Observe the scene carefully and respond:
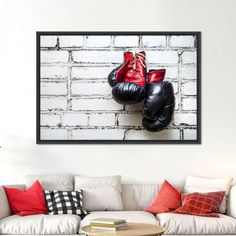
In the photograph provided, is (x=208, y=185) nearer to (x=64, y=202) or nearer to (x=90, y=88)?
(x=64, y=202)

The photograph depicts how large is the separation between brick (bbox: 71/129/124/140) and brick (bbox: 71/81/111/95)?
1.32 feet

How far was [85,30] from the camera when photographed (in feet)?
22.8

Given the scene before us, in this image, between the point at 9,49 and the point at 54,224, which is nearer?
the point at 54,224

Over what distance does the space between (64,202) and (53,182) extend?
361 millimetres

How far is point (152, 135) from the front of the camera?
6.92m

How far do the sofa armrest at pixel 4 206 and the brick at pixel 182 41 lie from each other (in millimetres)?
2343

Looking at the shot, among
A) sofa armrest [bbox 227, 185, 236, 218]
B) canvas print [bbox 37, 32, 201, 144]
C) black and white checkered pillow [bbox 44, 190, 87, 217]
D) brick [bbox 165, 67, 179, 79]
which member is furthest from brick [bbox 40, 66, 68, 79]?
sofa armrest [bbox 227, 185, 236, 218]

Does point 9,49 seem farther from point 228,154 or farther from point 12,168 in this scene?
point 228,154

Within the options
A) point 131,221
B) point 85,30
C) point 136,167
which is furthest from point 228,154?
point 85,30

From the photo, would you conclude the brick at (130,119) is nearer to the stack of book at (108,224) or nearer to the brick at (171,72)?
the brick at (171,72)

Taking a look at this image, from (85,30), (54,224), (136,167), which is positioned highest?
(85,30)

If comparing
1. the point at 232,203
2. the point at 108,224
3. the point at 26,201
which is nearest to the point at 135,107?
the point at 232,203

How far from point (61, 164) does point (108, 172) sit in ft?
1.65

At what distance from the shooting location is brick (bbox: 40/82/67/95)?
22.7ft
